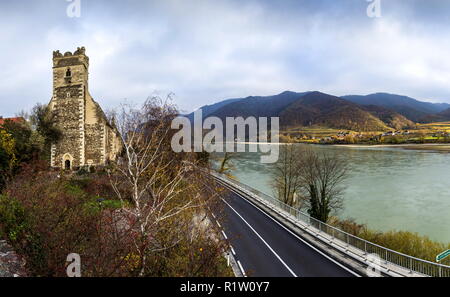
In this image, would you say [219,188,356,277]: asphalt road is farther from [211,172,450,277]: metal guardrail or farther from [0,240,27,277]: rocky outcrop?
Result: [0,240,27,277]: rocky outcrop

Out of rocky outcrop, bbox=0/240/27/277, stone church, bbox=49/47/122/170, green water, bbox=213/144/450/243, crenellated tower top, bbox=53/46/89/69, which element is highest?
crenellated tower top, bbox=53/46/89/69

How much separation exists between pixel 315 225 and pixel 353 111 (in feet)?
683

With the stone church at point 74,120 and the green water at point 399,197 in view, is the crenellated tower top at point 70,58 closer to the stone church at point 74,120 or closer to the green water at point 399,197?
the stone church at point 74,120

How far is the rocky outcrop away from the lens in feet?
22.7

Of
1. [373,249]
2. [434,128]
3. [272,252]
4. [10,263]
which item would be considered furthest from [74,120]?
[434,128]

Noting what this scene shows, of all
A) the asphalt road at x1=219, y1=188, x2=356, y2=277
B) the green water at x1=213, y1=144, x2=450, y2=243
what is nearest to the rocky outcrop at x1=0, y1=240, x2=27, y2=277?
the asphalt road at x1=219, y1=188, x2=356, y2=277

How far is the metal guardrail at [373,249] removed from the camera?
10547 mm

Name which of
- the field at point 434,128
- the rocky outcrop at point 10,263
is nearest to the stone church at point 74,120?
the rocky outcrop at point 10,263

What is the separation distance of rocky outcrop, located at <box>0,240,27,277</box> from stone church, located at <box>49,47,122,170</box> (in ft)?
56.1

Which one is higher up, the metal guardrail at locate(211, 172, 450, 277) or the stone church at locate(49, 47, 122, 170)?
the stone church at locate(49, 47, 122, 170)

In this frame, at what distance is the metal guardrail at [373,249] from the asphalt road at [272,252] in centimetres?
168

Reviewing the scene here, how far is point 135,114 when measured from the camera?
327 inches
